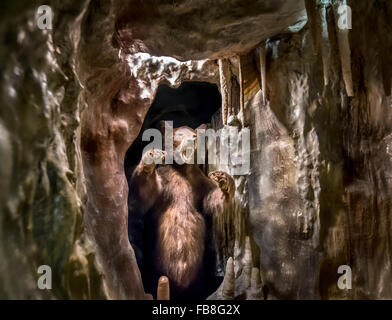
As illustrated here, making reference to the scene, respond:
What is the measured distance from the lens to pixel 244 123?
473 centimetres

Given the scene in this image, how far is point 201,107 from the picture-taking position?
32.6ft

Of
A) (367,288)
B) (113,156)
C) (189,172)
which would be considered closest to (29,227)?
(113,156)

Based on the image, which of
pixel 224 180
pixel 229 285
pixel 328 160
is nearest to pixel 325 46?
pixel 328 160

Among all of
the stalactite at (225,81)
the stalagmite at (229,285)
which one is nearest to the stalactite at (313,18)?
the stalactite at (225,81)

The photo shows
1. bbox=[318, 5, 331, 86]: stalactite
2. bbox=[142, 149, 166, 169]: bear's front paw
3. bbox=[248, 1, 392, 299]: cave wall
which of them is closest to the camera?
bbox=[248, 1, 392, 299]: cave wall

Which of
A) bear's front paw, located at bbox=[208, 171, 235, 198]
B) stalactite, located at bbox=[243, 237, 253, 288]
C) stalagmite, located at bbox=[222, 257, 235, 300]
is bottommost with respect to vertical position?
stalagmite, located at bbox=[222, 257, 235, 300]

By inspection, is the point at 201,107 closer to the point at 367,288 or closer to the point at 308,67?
the point at 308,67

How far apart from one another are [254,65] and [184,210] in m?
4.42

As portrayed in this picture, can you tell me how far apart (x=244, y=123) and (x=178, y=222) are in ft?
12.3

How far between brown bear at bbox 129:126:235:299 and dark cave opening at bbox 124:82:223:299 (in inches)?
1.0

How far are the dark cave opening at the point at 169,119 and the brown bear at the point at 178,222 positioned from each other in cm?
3

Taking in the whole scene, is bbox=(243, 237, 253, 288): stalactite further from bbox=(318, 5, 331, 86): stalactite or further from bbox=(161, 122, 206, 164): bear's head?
bbox=(161, 122, 206, 164): bear's head

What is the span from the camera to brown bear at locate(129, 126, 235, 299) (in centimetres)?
737

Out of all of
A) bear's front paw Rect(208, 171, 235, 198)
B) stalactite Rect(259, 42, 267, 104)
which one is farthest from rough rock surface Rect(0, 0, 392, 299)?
bear's front paw Rect(208, 171, 235, 198)
